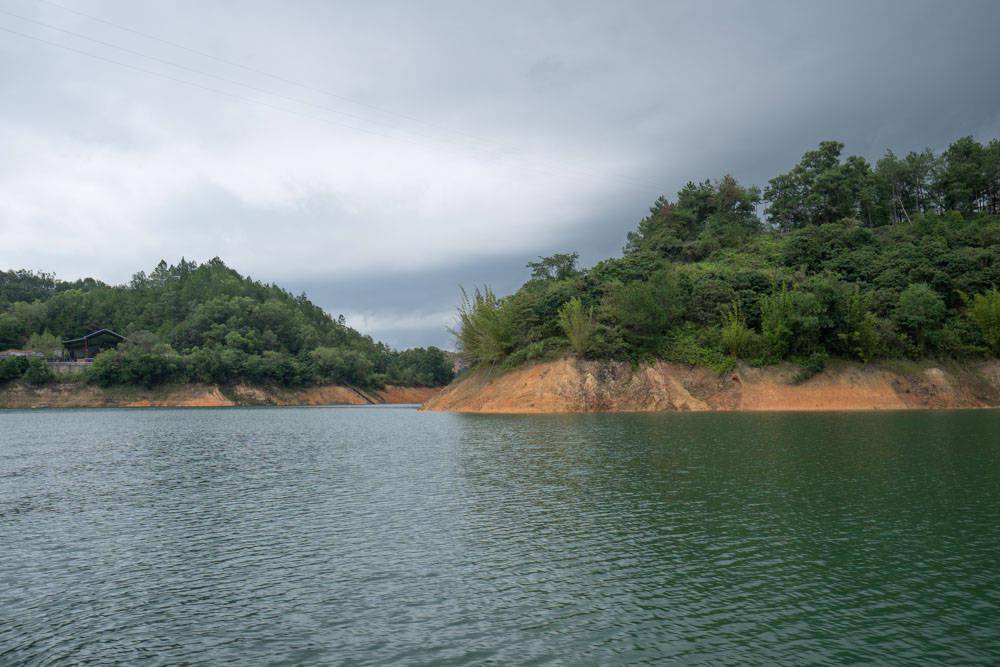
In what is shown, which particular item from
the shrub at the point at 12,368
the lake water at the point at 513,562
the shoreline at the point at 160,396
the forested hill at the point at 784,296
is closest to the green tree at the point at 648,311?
the forested hill at the point at 784,296

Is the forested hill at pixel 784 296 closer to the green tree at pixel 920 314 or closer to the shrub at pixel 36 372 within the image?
the green tree at pixel 920 314

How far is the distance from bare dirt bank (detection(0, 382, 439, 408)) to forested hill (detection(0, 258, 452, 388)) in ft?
8.05

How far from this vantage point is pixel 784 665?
8664mm

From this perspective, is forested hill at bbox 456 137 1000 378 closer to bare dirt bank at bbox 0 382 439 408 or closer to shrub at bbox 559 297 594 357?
shrub at bbox 559 297 594 357

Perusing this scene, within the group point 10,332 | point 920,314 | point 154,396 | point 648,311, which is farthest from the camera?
point 10,332

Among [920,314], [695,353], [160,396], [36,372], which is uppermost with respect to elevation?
[920,314]

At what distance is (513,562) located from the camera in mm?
13945

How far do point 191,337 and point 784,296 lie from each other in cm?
14351

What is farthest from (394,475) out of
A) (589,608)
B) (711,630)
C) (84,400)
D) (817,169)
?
(84,400)

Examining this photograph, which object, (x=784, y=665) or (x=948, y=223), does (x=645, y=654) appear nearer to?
(x=784, y=665)

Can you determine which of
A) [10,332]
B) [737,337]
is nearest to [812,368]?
[737,337]

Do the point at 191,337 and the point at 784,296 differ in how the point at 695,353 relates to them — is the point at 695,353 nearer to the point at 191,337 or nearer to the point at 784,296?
the point at 784,296

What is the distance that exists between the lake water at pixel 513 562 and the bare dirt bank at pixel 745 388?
142 ft

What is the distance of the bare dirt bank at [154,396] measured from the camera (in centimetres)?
12406
